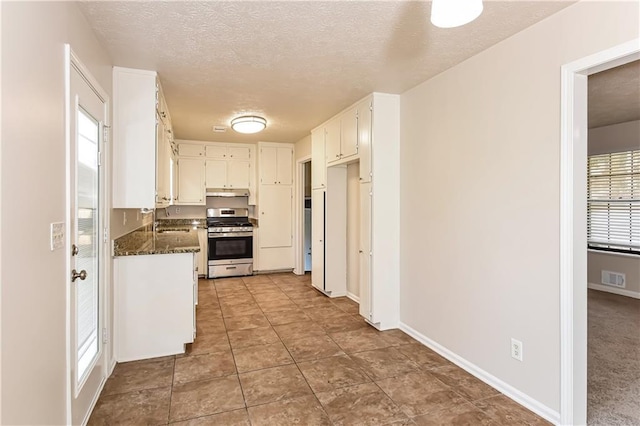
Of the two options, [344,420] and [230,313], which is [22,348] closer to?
[344,420]

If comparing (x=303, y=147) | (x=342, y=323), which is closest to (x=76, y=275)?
(x=342, y=323)

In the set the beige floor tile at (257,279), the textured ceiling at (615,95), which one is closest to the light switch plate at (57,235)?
the textured ceiling at (615,95)

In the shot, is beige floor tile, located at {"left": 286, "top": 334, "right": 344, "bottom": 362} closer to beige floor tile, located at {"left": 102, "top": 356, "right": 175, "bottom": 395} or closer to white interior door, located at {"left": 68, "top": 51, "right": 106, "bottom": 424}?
beige floor tile, located at {"left": 102, "top": 356, "right": 175, "bottom": 395}

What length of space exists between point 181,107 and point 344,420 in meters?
3.60

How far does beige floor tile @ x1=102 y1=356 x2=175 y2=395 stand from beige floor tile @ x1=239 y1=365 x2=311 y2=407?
59 centimetres

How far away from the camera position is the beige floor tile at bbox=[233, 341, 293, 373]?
2.86 m

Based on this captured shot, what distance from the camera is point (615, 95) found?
3.72m

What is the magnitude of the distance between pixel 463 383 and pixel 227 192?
5.15 metres

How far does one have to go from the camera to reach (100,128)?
2.47m

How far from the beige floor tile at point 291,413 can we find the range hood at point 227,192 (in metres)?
4.73

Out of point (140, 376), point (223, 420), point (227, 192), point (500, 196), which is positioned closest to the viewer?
point (223, 420)

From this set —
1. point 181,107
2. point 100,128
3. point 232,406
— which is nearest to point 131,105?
point 100,128

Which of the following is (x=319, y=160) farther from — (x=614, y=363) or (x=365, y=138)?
(x=614, y=363)

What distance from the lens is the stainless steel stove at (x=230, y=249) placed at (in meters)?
6.10
